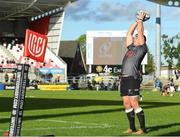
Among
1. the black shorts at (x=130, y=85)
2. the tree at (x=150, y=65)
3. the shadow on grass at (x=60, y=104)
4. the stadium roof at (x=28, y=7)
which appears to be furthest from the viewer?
the tree at (x=150, y=65)

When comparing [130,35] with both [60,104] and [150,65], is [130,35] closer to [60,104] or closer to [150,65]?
[60,104]

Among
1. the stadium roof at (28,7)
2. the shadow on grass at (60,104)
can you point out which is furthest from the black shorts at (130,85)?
the stadium roof at (28,7)

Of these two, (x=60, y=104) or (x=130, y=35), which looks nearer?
(x=130, y=35)

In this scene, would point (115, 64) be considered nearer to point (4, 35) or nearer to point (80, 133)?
point (4, 35)

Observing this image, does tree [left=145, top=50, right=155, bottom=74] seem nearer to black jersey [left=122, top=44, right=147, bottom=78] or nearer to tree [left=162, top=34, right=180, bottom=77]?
tree [left=162, top=34, right=180, bottom=77]

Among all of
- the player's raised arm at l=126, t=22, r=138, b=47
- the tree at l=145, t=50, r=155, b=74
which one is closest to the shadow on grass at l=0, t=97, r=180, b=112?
the player's raised arm at l=126, t=22, r=138, b=47

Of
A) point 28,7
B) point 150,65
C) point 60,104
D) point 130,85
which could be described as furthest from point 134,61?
point 150,65

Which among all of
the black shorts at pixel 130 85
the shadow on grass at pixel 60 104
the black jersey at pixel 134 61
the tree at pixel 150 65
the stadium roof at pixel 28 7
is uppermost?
the stadium roof at pixel 28 7

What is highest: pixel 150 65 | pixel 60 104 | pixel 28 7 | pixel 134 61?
pixel 28 7

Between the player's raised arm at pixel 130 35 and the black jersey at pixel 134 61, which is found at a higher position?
the player's raised arm at pixel 130 35

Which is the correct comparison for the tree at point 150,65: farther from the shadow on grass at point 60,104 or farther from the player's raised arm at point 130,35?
the player's raised arm at point 130,35

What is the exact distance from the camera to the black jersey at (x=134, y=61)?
11938 mm

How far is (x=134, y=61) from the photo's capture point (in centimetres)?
1193

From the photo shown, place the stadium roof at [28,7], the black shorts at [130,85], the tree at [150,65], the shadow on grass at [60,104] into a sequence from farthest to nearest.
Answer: the tree at [150,65] → the stadium roof at [28,7] → the shadow on grass at [60,104] → the black shorts at [130,85]
